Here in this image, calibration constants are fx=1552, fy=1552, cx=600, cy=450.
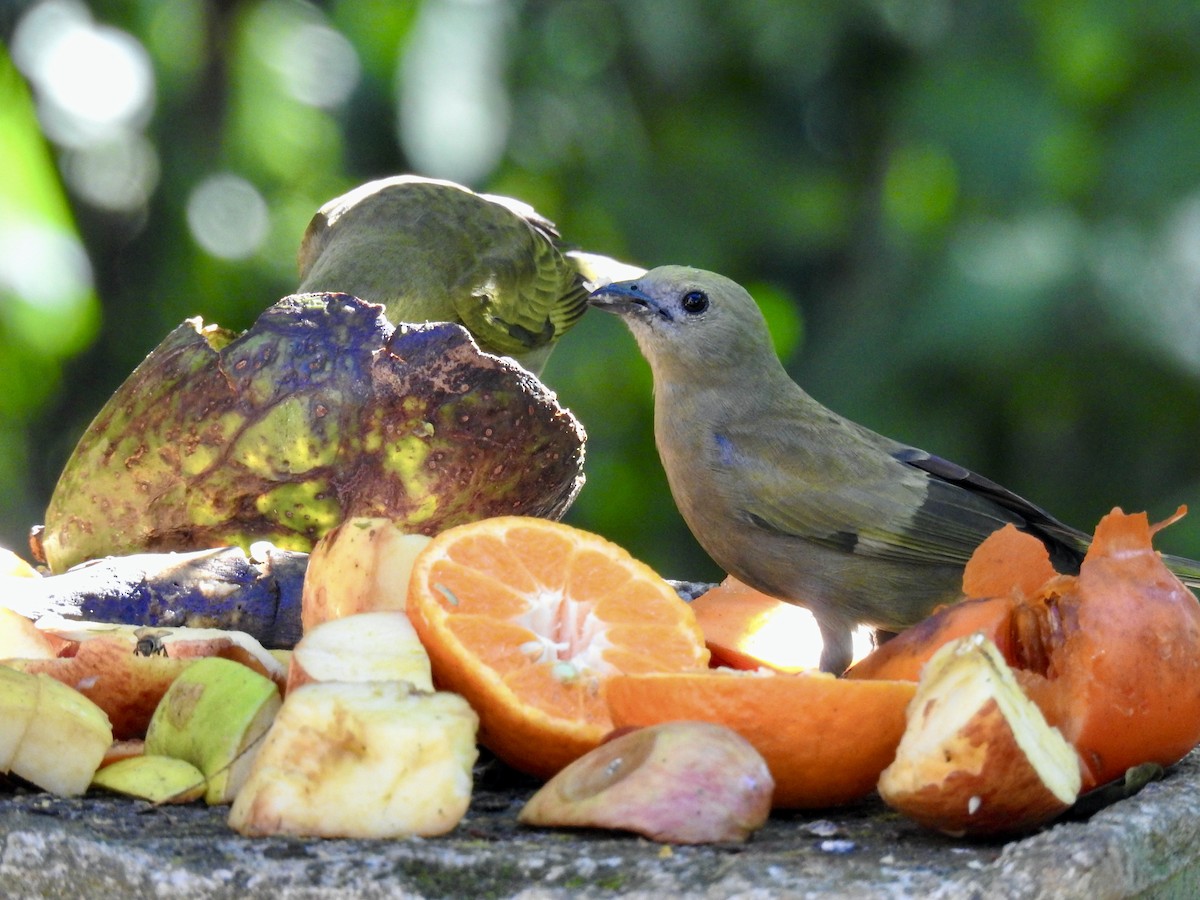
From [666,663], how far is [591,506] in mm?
6228

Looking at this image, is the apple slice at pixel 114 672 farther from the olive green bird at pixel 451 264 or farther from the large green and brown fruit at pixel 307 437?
the olive green bird at pixel 451 264

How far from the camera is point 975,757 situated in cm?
176

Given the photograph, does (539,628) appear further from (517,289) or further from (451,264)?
(517,289)

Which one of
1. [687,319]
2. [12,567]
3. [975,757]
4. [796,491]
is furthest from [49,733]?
[687,319]

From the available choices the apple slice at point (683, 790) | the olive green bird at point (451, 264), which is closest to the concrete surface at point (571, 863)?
the apple slice at point (683, 790)

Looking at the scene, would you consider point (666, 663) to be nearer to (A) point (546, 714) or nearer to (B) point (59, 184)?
(A) point (546, 714)

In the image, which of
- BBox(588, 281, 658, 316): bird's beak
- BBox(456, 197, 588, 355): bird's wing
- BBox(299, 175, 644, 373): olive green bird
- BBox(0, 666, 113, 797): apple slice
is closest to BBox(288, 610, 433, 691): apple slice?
BBox(0, 666, 113, 797): apple slice

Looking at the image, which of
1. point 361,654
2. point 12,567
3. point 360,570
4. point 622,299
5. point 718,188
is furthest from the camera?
point 718,188

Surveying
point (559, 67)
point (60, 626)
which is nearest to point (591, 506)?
point (559, 67)

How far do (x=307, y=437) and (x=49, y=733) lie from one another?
0.97 meters

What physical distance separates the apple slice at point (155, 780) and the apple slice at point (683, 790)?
0.50 m

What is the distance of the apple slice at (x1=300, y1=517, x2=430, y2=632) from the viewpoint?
2.36m

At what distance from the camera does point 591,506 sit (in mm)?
8492

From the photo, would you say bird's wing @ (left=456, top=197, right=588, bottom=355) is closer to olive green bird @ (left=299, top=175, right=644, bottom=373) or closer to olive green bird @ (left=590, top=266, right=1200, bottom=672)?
olive green bird @ (left=299, top=175, right=644, bottom=373)
